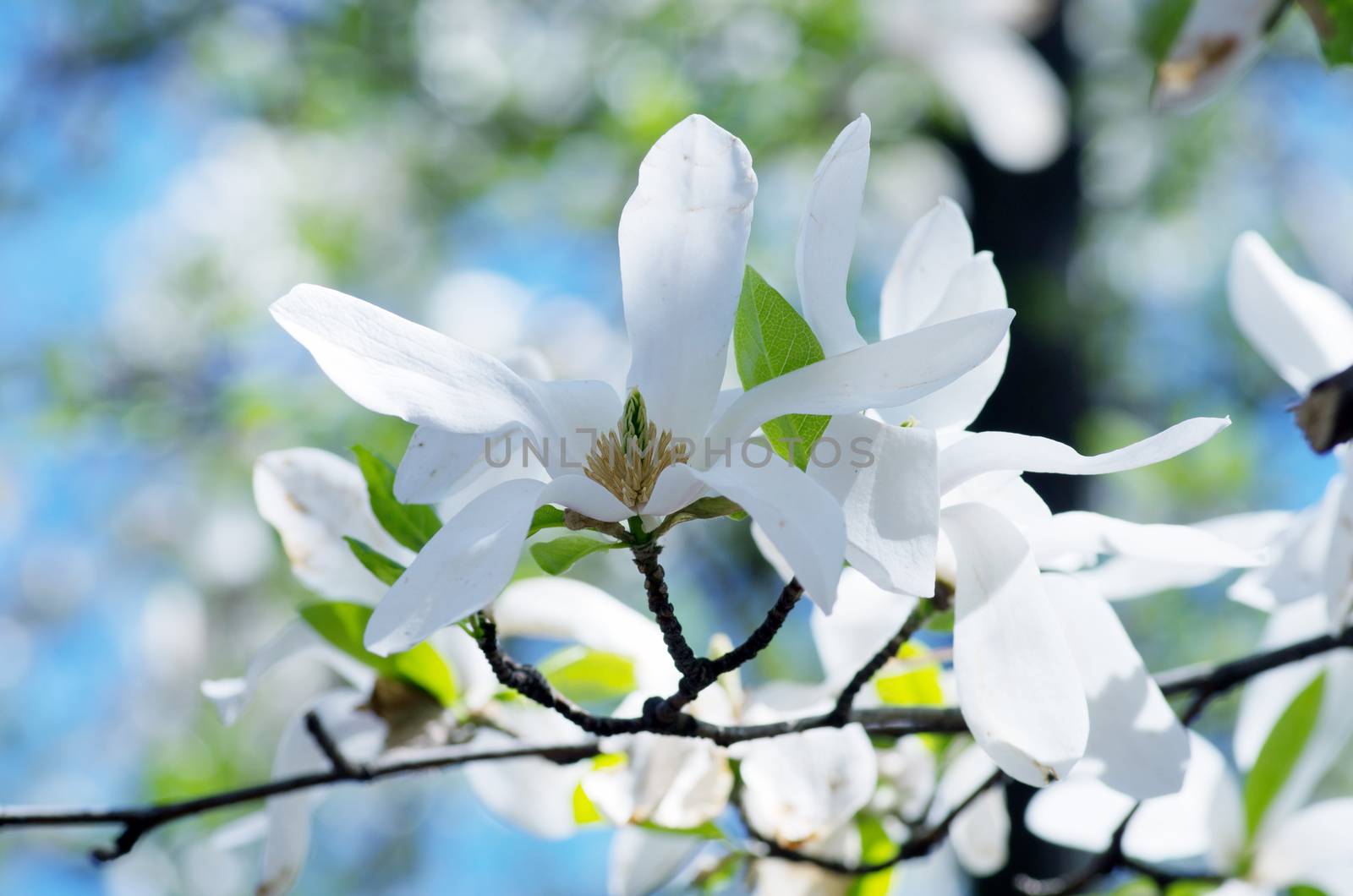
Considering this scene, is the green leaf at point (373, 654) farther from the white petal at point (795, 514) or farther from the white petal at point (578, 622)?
the white petal at point (795, 514)

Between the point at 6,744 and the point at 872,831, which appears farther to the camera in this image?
the point at 6,744

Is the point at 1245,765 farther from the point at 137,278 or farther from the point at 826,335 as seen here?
the point at 137,278

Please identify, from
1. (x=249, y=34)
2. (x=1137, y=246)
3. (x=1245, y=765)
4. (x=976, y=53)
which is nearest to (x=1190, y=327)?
(x=1137, y=246)

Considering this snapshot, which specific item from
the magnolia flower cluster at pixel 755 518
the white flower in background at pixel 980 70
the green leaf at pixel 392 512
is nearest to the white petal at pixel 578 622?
the magnolia flower cluster at pixel 755 518

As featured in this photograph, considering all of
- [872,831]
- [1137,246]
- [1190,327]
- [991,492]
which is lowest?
[1190,327]

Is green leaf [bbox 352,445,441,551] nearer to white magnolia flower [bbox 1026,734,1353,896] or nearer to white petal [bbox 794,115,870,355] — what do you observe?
white petal [bbox 794,115,870,355]

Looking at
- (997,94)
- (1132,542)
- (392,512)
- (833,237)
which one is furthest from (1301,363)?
(997,94)

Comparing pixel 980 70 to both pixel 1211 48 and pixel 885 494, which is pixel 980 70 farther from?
pixel 885 494
